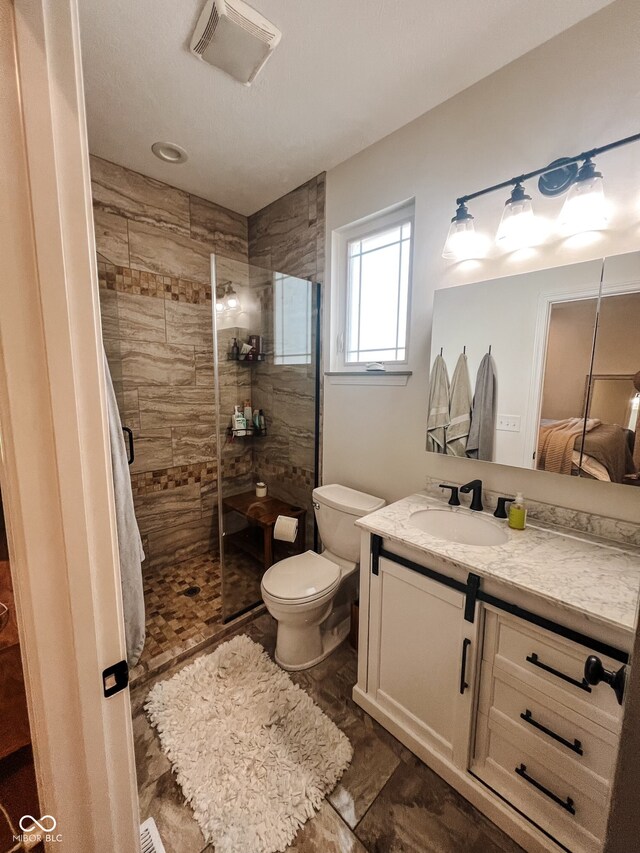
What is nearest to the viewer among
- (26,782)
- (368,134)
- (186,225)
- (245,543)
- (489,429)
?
(26,782)

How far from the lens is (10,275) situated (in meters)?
0.45

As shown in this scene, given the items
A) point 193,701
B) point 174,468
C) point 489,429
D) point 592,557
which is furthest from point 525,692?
point 174,468

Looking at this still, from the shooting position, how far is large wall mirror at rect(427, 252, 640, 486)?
3.84ft

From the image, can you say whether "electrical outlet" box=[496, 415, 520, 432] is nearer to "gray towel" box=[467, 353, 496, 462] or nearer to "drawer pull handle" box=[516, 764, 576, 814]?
"gray towel" box=[467, 353, 496, 462]

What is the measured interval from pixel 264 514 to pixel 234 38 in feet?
7.51

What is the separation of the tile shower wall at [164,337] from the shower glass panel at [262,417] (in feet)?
0.72

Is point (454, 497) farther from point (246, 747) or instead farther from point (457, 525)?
point (246, 747)

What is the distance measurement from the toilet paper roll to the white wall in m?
0.43

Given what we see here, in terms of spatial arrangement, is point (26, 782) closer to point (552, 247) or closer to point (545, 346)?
point (545, 346)

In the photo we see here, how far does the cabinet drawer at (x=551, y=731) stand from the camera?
3.01 ft

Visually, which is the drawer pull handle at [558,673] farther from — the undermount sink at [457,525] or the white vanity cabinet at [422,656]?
the undermount sink at [457,525]

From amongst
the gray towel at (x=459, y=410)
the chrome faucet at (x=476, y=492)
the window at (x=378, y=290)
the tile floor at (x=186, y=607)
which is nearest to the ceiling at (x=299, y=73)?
the window at (x=378, y=290)

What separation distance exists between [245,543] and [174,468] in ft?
2.66

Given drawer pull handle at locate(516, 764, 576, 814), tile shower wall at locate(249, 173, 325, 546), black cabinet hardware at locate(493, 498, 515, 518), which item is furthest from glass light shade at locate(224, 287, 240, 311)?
drawer pull handle at locate(516, 764, 576, 814)
